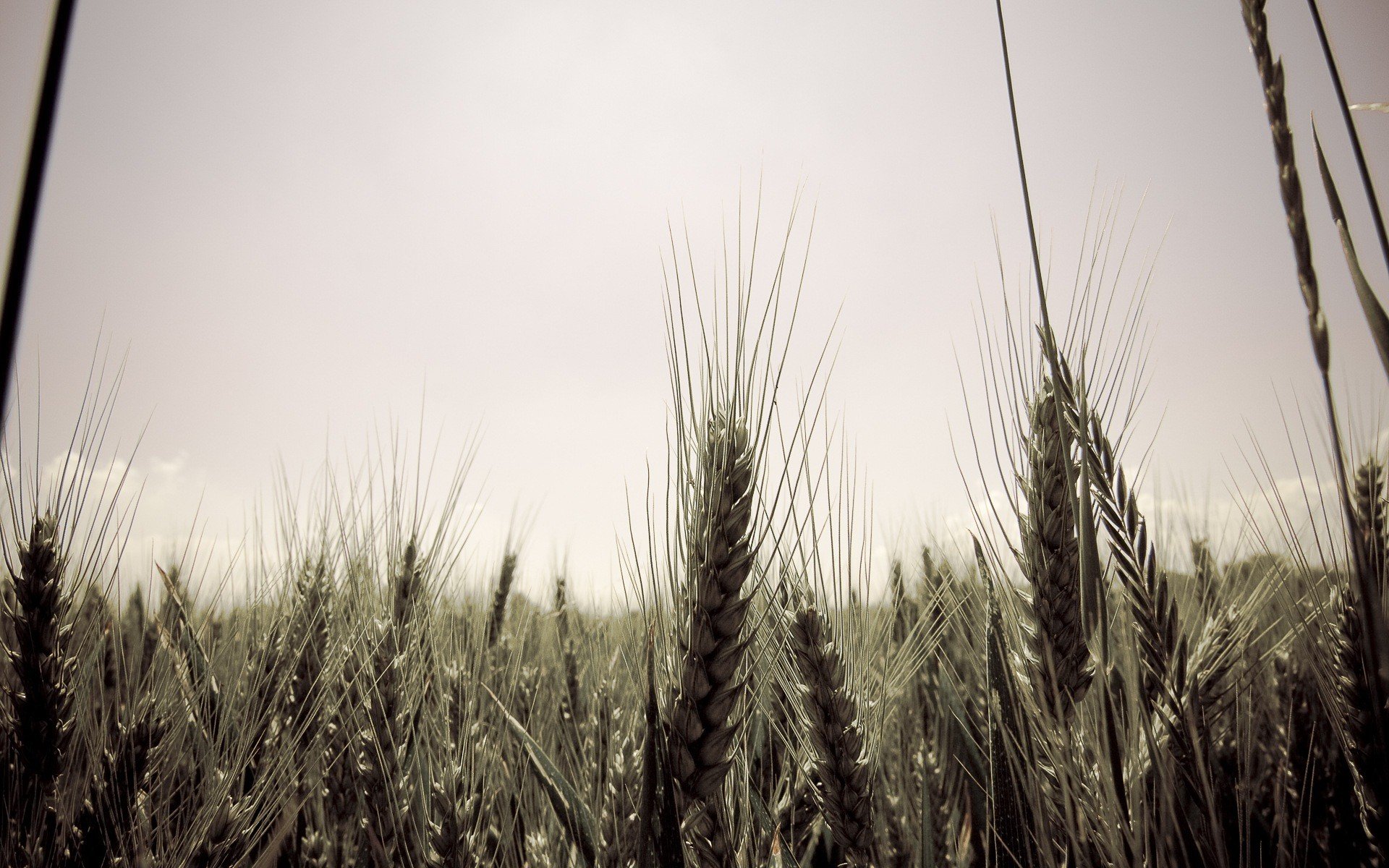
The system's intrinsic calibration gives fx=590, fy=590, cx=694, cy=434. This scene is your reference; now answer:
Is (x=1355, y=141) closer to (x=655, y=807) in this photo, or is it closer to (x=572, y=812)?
(x=655, y=807)

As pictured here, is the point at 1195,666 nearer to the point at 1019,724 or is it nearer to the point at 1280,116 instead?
the point at 1019,724

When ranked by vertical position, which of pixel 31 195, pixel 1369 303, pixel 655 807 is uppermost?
pixel 31 195

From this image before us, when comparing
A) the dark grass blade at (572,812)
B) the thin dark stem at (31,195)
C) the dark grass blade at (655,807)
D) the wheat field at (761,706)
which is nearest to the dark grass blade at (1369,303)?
the wheat field at (761,706)

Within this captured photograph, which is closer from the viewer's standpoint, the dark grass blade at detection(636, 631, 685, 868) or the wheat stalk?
the dark grass blade at detection(636, 631, 685, 868)

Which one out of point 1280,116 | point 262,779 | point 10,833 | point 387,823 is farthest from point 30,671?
point 1280,116

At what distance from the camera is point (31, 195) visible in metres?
0.37

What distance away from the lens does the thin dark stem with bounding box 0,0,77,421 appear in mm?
359

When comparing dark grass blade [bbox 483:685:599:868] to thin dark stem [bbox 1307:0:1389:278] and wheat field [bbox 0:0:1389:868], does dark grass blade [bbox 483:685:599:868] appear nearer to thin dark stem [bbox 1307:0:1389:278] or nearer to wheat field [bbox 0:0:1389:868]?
wheat field [bbox 0:0:1389:868]

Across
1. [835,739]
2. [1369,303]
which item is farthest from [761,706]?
[1369,303]

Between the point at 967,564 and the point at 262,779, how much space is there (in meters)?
2.25

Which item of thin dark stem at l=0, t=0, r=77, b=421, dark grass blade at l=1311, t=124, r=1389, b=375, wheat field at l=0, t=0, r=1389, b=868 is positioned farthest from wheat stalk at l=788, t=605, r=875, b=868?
thin dark stem at l=0, t=0, r=77, b=421

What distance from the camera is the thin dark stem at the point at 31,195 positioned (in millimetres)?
359

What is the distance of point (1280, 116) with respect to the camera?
54 centimetres

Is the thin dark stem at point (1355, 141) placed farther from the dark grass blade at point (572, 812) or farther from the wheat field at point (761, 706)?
the dark grass blade at point (572, 812)
